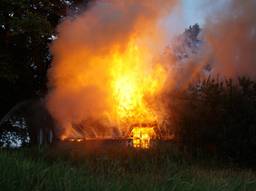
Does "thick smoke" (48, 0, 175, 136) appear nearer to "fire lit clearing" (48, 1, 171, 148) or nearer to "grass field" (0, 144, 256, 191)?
"fire lit clearing" (48, 1, 171, 148)

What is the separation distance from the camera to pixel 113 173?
9.29 m

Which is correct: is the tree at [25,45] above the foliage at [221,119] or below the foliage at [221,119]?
above

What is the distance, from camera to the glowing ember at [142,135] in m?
14.7

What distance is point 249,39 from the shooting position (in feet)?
51.9

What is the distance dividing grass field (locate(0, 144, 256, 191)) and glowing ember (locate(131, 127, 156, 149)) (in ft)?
8.43

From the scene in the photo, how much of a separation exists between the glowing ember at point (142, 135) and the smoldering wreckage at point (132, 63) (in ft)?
0.09

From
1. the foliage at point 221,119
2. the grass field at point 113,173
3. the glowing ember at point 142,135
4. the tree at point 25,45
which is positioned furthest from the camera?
the tree at point 25,45

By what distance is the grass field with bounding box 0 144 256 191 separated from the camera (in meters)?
8.09

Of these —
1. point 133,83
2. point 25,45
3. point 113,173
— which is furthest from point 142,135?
point 113,173

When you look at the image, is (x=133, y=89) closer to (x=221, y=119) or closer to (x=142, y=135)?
(x=142, y=135)

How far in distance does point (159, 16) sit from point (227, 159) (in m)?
5.19

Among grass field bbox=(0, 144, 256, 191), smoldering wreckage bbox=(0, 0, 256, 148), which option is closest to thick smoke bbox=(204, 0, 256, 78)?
smoldering wreckage bbox=(0, 0, 256, 148)

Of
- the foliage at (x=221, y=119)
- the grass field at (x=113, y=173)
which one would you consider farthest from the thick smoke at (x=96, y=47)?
the grass field at (x=113, y=173)

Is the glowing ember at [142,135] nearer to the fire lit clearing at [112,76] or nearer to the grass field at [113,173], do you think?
the fire lit clearing at [112,76]
